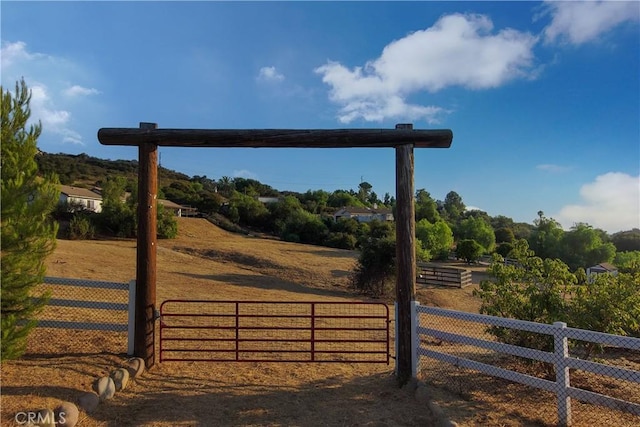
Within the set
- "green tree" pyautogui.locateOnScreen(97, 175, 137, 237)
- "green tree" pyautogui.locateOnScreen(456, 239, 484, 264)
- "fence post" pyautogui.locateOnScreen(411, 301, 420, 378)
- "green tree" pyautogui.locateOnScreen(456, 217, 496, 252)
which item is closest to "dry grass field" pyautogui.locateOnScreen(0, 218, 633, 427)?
"fence post" pyautogui.locateOnScreen(411, 301, 420, 378)

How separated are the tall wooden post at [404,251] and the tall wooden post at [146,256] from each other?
4.02 metres

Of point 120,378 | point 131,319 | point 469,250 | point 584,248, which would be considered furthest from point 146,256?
point 584,248

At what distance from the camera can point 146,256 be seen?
22.5ft

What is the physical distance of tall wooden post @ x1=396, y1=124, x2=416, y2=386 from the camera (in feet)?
21.0

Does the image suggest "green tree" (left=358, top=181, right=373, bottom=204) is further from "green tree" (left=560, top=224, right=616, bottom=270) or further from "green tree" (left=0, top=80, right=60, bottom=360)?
"green tree" (left=0, top=80, right=60, bottom=360)

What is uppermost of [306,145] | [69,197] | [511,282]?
[69,197]

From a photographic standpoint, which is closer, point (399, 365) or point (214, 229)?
point (399, 365)

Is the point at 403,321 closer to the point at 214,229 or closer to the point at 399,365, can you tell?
the point at 399,365

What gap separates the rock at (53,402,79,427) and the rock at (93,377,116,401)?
584mm

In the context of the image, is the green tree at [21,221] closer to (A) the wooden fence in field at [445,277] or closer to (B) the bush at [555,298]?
(B) the bush at [555,298]

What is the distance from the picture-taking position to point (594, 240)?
46.2m

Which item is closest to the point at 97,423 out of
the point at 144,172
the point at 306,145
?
the point at 144,172

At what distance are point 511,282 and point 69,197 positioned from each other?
166 feet

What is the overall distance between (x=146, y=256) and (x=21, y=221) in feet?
7.09
